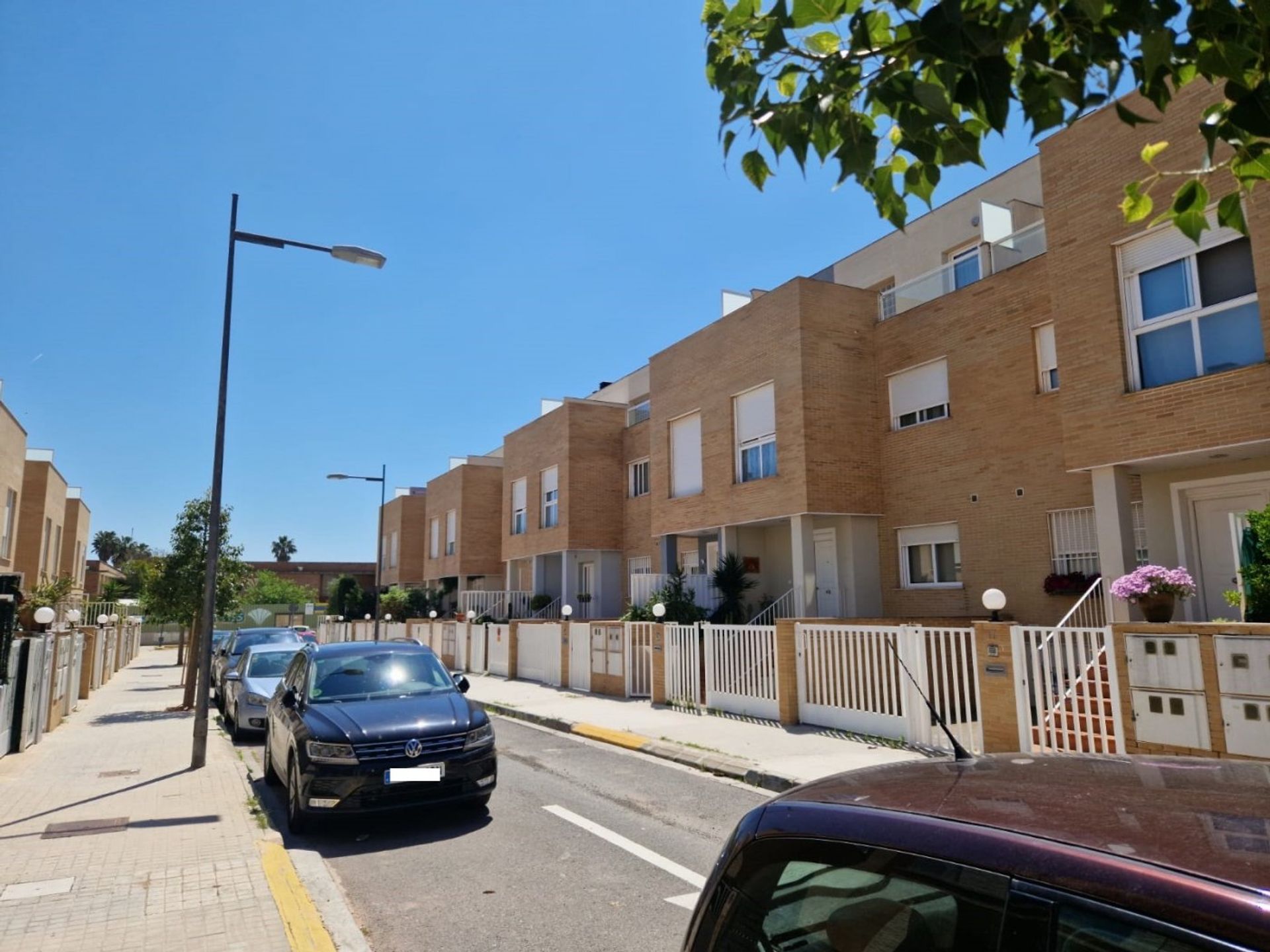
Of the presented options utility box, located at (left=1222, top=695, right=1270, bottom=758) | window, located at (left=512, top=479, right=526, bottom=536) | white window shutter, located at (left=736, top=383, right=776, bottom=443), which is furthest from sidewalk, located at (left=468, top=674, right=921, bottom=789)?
window, located at (left=512, top=479, right=526, bottom=536)

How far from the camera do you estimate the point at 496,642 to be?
2434cm

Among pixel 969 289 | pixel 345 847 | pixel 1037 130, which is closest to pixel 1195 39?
pixel 1037 130

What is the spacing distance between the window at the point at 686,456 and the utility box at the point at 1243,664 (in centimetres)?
1485

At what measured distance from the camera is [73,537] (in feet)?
145

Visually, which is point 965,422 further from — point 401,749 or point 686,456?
point 401,749

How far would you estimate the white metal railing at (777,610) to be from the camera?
1911 cm

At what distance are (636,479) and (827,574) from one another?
1143 cm

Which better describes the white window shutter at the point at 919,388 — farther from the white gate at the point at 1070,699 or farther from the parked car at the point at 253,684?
the parked car at the point at 253,684

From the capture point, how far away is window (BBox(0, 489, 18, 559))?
25.5 meters

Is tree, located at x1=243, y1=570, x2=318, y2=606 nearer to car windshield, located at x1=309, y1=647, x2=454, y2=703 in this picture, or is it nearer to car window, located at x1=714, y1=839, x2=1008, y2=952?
car windshield, located at x1=309, y1=647, x2=454, y2=703

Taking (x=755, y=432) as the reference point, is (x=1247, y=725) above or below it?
below

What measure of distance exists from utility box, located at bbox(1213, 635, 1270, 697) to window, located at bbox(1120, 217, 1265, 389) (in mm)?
4753

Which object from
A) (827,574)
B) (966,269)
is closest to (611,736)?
(827,574)

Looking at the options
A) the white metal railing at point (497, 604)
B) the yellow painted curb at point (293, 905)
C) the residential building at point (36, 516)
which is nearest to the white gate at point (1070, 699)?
the yellow painted curb at point (293, 905)
